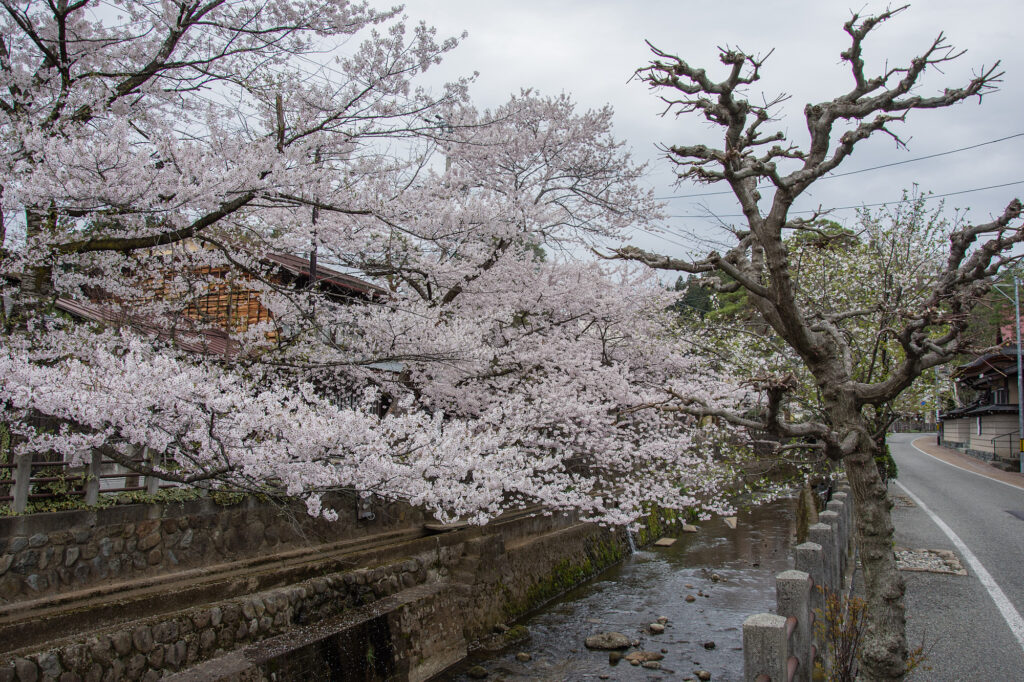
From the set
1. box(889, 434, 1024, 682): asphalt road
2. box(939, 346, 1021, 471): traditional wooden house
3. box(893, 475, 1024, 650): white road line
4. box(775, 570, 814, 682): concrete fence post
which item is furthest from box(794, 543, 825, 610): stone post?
box(939, 346, 1021, 471): traditional wooden house

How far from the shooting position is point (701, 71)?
19.1 ft

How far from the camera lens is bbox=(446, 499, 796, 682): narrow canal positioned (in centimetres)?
984

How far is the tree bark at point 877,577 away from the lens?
18.2 ft

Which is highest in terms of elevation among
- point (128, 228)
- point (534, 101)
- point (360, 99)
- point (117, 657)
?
point (534, 101)

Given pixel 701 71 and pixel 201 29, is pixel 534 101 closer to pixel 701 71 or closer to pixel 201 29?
pixel 201 29

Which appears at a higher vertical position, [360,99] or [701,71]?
[360,99]

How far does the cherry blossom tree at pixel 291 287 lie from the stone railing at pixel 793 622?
7.89ft

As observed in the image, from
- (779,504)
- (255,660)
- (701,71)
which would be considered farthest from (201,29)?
(779,504)

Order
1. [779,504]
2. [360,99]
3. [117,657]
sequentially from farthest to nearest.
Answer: [779,504] < [360,99] < [117,657]

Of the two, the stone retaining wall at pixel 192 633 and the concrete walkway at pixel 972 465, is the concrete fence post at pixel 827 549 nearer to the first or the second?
the stone retaining wall at pixel 192 633

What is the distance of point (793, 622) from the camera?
17.1ft

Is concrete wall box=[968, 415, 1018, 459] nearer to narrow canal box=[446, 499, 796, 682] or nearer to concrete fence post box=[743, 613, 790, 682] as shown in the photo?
narrow canal box=[446, 499, 796, 682]

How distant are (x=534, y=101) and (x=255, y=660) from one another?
11830 millimetres

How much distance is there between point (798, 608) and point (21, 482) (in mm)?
7825
